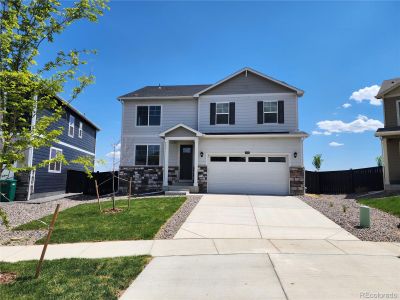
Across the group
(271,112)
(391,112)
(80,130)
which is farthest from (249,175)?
(80,130)

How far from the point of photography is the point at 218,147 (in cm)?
1727

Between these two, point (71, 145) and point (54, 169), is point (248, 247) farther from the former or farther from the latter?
point (71, 145)

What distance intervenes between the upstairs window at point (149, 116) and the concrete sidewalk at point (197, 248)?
41.5 ft

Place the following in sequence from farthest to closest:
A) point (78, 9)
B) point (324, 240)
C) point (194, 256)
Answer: point (324, 240) → point (194, 256) → point (78, 9)

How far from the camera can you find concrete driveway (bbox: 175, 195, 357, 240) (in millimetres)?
7910

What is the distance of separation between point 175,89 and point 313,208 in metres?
12.8

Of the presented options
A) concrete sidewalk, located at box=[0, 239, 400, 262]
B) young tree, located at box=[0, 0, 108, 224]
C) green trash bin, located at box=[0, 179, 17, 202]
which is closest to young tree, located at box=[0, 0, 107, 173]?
young tree, located at box=[0, 0, 108, 224]

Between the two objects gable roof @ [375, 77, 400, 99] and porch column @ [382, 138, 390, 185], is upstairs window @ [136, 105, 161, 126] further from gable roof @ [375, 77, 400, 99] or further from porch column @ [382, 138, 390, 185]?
gable roof @ [375, 77, 400, 99]

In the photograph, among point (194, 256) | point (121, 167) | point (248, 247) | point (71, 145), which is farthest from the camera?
point (71, 145)

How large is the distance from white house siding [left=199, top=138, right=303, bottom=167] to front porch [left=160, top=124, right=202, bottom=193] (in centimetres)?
69

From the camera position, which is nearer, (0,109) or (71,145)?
(0,109)

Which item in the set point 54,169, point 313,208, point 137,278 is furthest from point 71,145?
point 137,278

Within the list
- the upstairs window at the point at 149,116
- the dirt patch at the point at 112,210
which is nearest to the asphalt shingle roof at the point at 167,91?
the upstairs window at the point at 149,116

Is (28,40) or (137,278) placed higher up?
(28,40)
